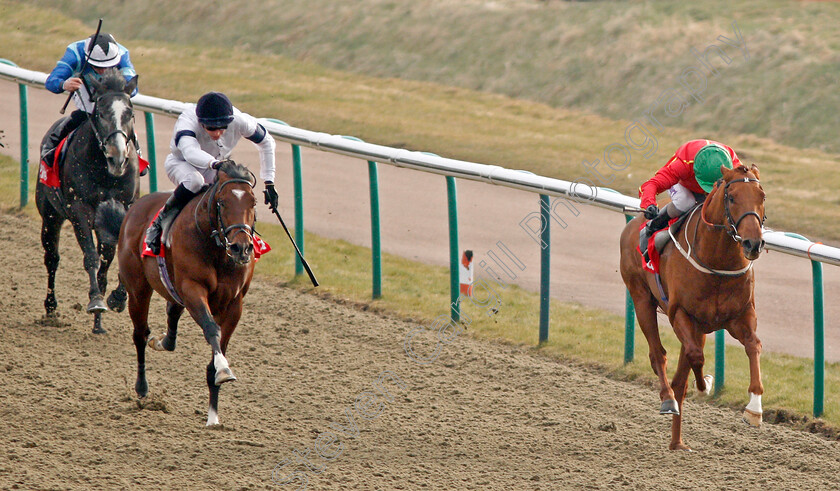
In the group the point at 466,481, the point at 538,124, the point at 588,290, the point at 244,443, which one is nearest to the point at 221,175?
the point at 244,443

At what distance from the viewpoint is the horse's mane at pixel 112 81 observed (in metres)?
6.89

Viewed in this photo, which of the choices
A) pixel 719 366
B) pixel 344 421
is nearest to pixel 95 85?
pixel 344 421

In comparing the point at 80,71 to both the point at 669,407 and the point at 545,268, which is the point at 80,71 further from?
the point at 669,407

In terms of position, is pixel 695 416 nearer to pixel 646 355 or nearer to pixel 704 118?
pixel 646 355

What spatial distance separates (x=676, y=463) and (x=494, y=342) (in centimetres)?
227

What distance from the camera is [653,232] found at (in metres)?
6.02

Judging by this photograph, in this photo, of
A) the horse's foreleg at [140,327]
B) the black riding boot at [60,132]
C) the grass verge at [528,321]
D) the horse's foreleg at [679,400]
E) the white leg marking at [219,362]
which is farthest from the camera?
the black riding boot at [60,132]

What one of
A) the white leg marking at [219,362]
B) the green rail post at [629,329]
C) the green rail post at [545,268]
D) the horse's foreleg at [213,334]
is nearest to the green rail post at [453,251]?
the green rail post at [545,268]

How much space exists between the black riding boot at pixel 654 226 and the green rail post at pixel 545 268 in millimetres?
1321

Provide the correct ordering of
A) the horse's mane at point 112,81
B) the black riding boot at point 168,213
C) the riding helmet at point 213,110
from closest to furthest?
the riding helmet at point 213,110 < the black riding boot at point 168,213 < the horse's mane at point 112,81

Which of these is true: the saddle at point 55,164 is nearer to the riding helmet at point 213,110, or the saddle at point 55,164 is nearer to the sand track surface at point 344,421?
the sand track surface at point 344,421

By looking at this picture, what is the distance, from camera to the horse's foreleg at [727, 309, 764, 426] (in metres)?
5.26

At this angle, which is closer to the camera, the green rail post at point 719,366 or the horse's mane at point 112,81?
the green rail post at point 719,366

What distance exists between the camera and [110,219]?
695 cm
